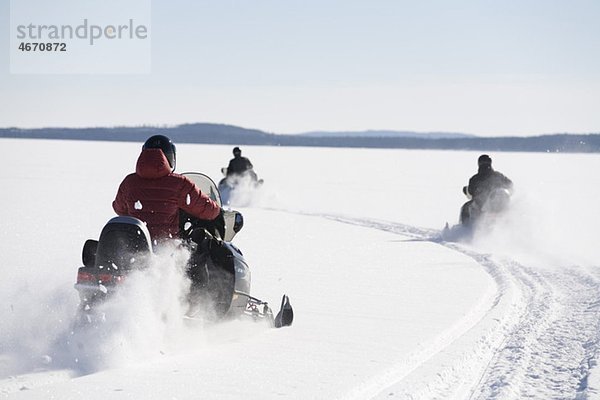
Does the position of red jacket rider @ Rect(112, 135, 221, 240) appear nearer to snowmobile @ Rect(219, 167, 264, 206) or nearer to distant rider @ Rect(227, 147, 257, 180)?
snowmobile @ Rect(219, 167, 264, 206)

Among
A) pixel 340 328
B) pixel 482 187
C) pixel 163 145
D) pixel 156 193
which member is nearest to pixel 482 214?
pixel 482 187

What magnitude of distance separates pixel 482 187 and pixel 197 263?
11.1m

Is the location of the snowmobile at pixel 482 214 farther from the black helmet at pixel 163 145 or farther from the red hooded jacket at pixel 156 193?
the red hooded jacket at pixel 156 193

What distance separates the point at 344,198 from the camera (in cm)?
2802

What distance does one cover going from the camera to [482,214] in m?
16.0

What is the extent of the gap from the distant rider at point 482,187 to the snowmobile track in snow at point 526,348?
211 inches

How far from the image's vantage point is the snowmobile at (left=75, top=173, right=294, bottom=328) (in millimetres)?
5590

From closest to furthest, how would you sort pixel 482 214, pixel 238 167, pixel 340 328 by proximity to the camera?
1. pixel 340 328
2. pixel 482 214
3. pixel 238 167

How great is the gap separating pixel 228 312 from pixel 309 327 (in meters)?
0.89

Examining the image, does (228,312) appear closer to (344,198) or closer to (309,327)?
(309,327)

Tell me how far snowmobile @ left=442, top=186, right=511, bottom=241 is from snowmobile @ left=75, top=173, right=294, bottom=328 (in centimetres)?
855

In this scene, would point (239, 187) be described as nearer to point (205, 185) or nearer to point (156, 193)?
point (205, 185)

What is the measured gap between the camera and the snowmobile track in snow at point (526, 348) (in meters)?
5.35

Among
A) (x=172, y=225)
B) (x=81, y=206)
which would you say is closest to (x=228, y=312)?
(x=172, y=225)
